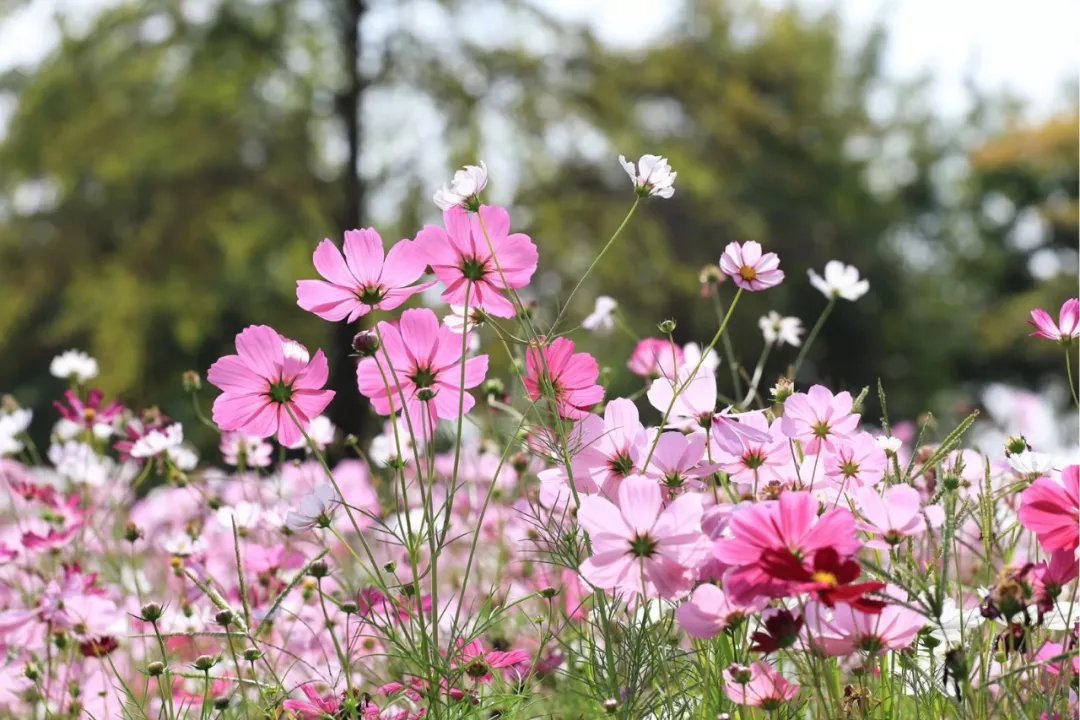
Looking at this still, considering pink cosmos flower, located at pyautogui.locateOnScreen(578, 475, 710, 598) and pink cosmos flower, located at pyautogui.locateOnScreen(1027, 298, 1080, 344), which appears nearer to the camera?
pink cosmos flower, located at pyautogui.locateOnScreen(578, 475, 710, 598)

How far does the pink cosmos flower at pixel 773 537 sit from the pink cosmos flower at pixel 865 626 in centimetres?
8

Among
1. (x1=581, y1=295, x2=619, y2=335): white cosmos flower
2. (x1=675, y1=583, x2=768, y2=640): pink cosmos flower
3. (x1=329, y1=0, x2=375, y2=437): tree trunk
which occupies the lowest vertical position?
(x1=675, y1=583, x2=768, y2=640): pink cosmos flower

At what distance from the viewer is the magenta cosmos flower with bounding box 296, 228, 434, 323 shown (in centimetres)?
111

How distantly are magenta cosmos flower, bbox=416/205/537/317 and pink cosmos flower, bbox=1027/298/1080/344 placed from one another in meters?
0.58

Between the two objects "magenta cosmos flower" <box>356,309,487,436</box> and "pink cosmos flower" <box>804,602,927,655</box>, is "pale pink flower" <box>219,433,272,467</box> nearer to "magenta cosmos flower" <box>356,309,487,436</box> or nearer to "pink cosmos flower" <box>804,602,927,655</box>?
"magenta cosmos flower" <box>356,309,487,436</box>

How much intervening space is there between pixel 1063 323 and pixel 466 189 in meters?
0.68

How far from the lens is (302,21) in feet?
26.5

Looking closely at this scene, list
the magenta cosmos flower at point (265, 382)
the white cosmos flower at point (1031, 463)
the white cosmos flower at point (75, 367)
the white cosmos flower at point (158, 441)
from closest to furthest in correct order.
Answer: the magenta cosmos flower at point (265, 382) → the white cosmos flower at point (1031, 463) → the white cosmos flower at point (158, 441) → the white cosmos flower at point (75, 367)

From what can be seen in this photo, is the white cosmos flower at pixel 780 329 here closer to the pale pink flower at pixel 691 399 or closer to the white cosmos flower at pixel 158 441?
the pale pink flower at pixel 691 399

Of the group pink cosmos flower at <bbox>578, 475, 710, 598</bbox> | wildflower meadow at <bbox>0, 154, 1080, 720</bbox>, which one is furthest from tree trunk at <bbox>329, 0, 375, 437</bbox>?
pink cosmos flower at <bbox>578, 475, 710, 598</bbox>

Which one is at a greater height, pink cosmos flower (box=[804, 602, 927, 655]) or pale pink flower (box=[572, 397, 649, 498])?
pale pink flower (box=[572, 397, 649, 498])

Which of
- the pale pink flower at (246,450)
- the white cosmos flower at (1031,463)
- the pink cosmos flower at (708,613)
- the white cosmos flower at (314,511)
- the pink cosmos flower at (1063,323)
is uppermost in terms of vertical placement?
the pale pink flower at (246,450)

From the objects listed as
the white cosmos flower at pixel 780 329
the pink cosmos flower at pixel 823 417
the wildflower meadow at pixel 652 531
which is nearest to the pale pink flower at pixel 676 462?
the wildflower meadow at pixel 652 531

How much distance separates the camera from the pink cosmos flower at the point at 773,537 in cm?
91
